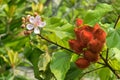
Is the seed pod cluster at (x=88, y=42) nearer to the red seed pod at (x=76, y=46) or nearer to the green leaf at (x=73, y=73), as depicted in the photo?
the red seed pod at (x=76, y=46)

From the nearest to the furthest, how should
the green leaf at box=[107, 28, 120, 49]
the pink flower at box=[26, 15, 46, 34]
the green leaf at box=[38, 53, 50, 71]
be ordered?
the green leaf at box=[107, 28, 120, 49], the pink flower at box=[26, 15, 46, 34], the green leaf at box=[38, 53, 50, 71]

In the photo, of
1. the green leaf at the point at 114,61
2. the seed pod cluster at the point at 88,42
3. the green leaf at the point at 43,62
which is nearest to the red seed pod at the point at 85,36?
the seed pod cluster at the point at 88,42

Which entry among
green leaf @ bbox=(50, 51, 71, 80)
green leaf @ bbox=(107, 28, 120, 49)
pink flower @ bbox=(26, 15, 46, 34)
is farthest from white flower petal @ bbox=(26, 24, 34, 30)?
green leaf @ bbox=(107, 28, 120, 49)

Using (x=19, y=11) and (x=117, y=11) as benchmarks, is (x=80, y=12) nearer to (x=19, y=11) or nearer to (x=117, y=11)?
(x=19, y=11)

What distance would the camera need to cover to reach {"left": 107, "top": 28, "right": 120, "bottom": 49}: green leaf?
3.66ft

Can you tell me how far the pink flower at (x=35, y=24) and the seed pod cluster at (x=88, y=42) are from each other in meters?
0.13

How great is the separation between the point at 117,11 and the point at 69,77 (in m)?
0.27

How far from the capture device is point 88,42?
1.15m

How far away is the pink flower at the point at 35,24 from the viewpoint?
4.00 ft

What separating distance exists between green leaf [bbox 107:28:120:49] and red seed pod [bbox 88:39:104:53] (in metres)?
0.03

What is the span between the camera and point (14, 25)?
128 inches

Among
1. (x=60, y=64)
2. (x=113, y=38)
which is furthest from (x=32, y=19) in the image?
(x=113, y=38)

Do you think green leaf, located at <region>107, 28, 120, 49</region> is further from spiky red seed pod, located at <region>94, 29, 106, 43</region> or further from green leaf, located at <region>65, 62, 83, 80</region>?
green leaf, located at <region>65, 62, 83, 80</region>

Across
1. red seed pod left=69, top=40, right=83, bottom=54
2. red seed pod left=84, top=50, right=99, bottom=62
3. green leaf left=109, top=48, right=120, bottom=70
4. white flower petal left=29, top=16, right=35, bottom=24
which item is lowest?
green leaf left=109, top=48, right=120, bottom=70
